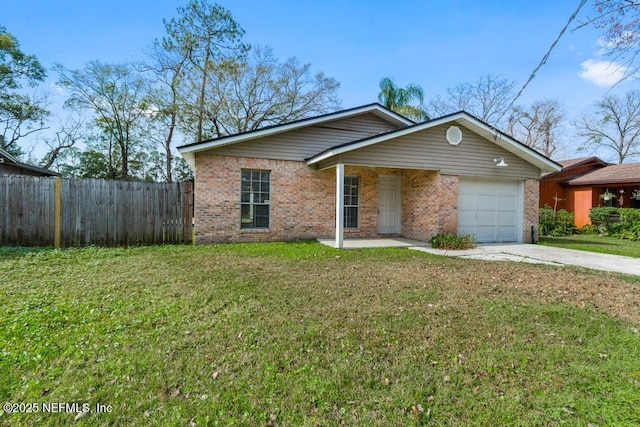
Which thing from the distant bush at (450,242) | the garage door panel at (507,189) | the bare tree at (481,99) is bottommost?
the distant bush at (450,242)

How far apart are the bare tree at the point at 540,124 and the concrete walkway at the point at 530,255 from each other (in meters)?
24.6

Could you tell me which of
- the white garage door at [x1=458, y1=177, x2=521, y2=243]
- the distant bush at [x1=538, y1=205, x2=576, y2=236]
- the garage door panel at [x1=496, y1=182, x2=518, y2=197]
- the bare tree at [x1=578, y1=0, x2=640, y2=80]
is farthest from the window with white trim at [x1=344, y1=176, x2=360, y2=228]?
the distant bush at [x1=538, y1=205, x2=576, y2=236]

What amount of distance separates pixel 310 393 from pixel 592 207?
21089mm

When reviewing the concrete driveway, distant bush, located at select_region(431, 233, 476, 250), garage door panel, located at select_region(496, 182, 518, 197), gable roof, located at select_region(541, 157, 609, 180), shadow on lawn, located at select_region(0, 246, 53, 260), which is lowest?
the concrete driveway

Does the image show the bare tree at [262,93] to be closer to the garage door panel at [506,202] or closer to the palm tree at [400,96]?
the palm tree at [400,96]

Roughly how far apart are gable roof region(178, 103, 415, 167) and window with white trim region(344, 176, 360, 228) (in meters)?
2.26

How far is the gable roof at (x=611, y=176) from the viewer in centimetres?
1597

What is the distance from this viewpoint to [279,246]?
31.2 ft

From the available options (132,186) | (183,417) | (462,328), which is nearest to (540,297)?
(462,328)

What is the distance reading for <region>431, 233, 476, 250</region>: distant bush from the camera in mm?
9797

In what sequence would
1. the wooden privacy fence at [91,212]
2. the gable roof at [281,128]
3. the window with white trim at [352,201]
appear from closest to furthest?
the wooden privacy fence at [91,212], the gable roof at [281,128], the window with white trim at [352,201]

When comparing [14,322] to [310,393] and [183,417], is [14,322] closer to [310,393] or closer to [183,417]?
[183,417]

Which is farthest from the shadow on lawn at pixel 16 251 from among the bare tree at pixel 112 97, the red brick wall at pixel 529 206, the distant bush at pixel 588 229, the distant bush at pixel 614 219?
the distant bush at pixel 588 229

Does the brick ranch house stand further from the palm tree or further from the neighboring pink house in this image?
the palm tree
